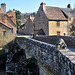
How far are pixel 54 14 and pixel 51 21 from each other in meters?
2.47

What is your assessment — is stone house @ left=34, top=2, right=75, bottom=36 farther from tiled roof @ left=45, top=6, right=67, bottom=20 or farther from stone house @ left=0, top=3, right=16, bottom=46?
stone house @ left=0, top=3, right=16, bottom=46

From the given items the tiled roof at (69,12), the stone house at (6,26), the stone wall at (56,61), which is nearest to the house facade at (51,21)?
the tiled roof at (69,12)

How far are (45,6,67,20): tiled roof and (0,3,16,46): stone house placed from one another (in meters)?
8.74

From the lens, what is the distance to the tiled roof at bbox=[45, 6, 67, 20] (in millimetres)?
29419

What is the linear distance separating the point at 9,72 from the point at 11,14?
756 inches

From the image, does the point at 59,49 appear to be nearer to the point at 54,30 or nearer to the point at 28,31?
the point at 54,30

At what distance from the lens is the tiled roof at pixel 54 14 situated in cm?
2942

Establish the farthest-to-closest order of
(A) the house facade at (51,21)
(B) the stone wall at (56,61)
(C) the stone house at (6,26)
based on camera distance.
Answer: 1. (A) the house facade at (51,21)
2. (C) the stone house at (6,26)
3. (B) the stone wall at (56,61)

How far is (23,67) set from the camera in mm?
11266

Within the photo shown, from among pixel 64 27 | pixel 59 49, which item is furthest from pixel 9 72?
pixel 64 27

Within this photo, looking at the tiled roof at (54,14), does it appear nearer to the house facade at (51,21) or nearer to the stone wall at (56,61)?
the house facade at (51,21)

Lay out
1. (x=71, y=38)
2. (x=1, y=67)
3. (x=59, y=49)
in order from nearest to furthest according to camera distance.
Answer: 1. (x=59, y=49)
2. (x=71, y=38)
3. (x=1, y=67)

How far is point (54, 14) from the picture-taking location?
99.2 feet

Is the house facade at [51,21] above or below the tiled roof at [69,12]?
below
